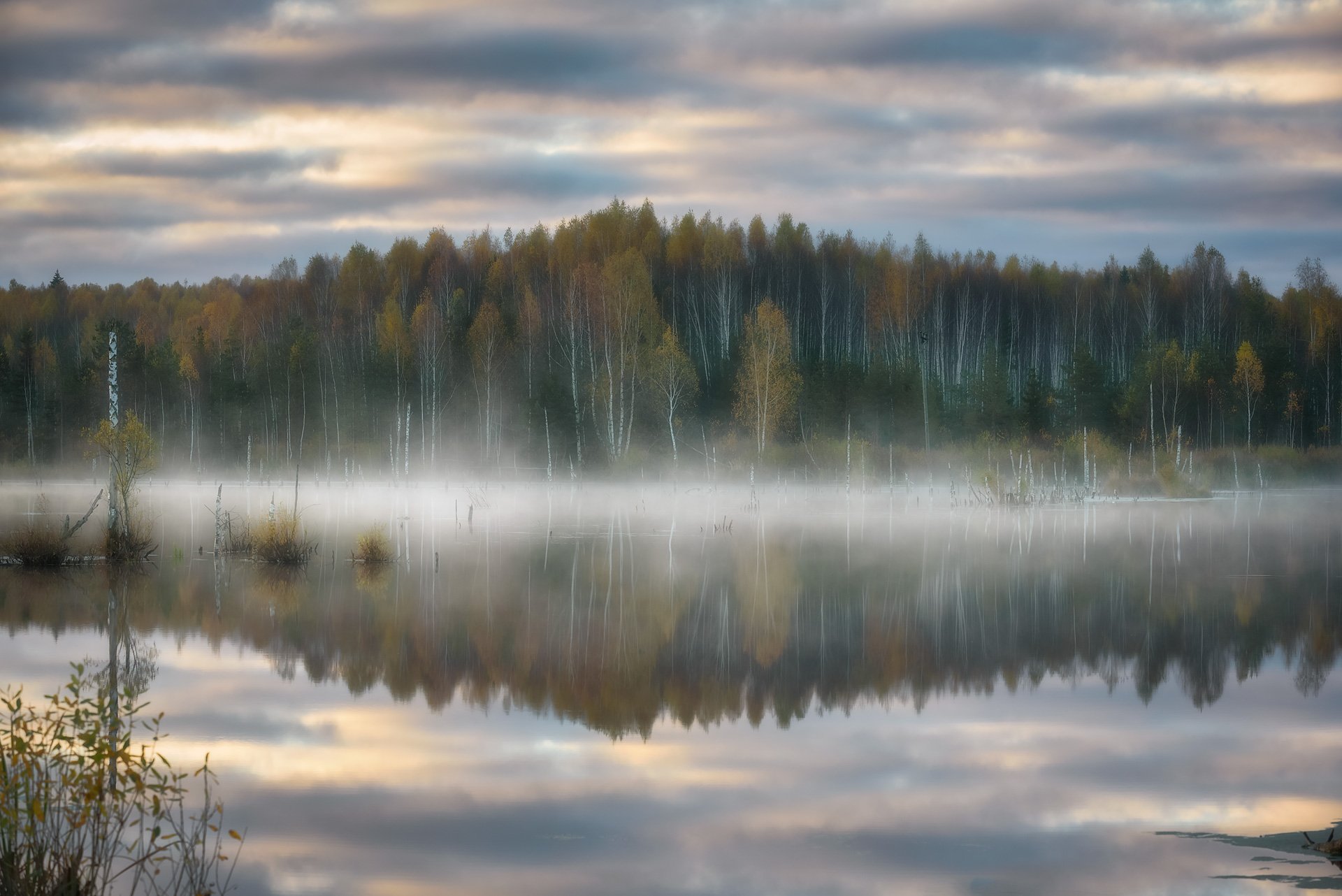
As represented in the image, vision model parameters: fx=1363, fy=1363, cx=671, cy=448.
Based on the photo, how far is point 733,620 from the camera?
19.4 metres

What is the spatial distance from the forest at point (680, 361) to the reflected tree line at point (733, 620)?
29.3 m

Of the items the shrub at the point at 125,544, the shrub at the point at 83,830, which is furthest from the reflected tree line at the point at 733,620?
the shrub at the point at 83,830

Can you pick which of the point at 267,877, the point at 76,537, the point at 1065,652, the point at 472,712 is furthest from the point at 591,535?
the point at 267,877

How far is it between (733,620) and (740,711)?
6.09m

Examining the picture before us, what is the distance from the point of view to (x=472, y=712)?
13.3 m

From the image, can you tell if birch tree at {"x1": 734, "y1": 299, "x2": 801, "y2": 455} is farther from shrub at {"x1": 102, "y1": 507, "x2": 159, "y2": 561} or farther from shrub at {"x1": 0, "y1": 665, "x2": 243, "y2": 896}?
shrub at {"x1": 0, "y1": 665, "x2": 243, "y2": 896}

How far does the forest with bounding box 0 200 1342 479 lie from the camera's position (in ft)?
211

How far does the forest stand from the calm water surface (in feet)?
107

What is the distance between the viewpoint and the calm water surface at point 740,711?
865cm

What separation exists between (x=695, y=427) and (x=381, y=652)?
49708 mm

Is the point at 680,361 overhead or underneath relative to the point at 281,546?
overhead

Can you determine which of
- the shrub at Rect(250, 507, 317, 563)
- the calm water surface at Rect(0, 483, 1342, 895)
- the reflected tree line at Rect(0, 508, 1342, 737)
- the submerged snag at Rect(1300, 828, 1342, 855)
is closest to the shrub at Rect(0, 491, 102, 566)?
the reflected tree line at Rect(0, 508, 1342, 737)

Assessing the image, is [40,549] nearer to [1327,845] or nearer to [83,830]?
[83,830]

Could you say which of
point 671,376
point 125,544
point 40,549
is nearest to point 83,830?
point 40,549
